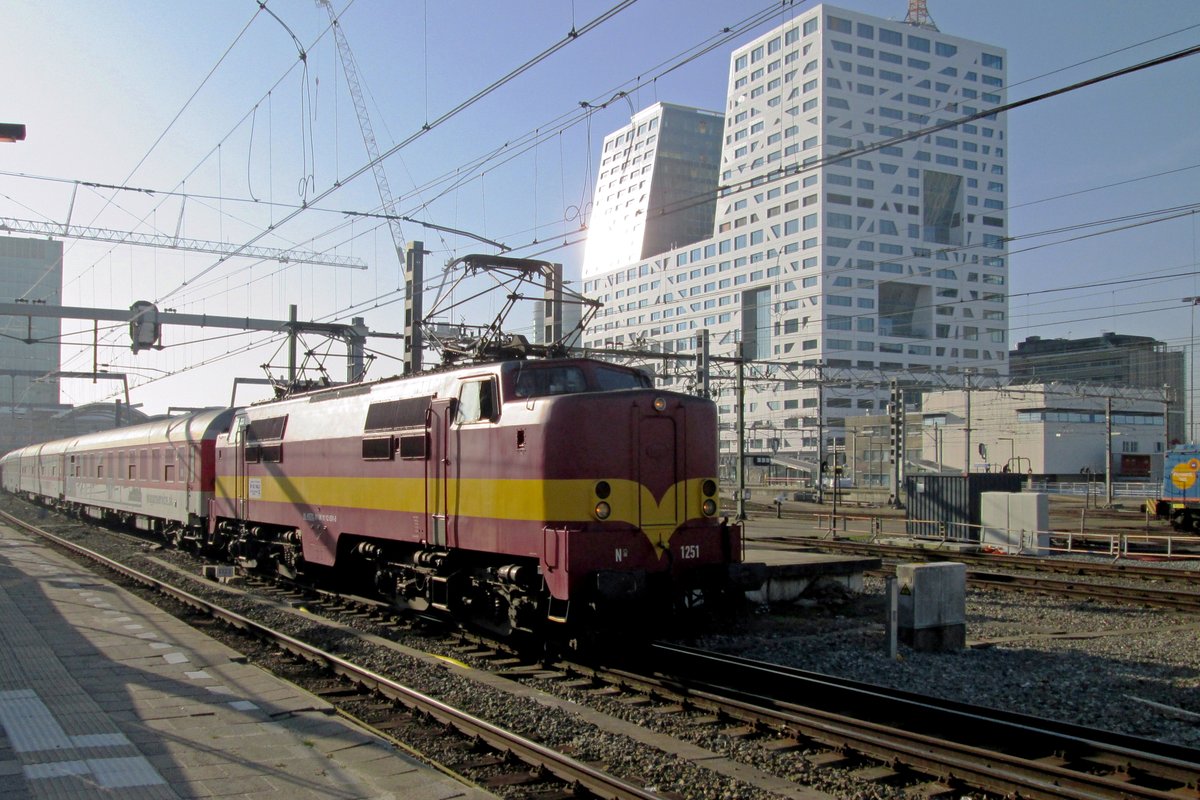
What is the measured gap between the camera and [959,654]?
1219cm

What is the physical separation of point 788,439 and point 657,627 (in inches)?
3346

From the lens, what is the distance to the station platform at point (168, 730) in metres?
6.58

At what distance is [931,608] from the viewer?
1223 cm

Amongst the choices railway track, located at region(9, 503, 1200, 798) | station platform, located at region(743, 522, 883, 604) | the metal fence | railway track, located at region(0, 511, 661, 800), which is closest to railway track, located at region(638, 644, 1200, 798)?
railway track, located at region(9, 503, 1200, 798)

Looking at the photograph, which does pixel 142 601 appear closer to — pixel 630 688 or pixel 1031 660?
pixel 630 688

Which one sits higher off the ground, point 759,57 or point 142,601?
point 759,57

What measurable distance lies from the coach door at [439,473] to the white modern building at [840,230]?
231 ft

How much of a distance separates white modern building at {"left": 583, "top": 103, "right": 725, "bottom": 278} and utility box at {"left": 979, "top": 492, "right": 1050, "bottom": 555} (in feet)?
287

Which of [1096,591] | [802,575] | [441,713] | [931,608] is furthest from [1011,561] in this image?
[441,713]

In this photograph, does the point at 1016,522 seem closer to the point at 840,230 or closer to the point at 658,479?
the point at 658,479

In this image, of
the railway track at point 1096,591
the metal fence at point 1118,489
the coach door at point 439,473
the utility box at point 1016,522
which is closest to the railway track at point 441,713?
the coach door at point 439,473

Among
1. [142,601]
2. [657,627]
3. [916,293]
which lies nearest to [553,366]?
[657,627]

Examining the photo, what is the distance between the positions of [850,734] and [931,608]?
195 inches

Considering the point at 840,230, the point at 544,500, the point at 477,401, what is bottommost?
the point at 544,500
